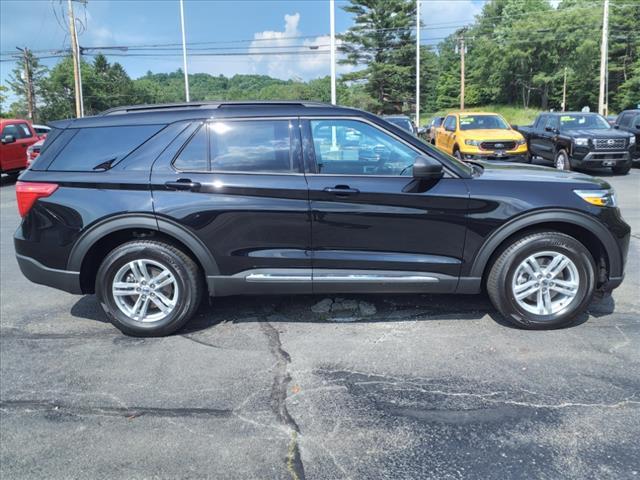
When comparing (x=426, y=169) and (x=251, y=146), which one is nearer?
(x=426, y=169)

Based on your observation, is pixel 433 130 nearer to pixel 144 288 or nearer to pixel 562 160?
pixel 562 160

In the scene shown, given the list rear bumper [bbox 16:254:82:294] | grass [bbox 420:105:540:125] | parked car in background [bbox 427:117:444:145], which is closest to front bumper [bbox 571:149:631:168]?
parked car in background [bbox 427:117:444:145]

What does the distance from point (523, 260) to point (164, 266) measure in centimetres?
278

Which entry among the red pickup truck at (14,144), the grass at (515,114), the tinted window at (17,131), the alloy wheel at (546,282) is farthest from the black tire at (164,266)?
the grass at (515,114)

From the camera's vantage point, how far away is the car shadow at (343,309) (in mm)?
4484

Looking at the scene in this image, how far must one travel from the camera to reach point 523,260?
13.2 feet

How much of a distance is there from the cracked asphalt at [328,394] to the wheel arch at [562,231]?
513 mm

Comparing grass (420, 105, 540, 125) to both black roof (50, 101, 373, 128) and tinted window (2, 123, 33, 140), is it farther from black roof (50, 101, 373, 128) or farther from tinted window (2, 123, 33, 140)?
black roof (50, 101, 373, 128)

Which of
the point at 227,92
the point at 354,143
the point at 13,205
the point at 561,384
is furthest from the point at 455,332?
the point at 227,92

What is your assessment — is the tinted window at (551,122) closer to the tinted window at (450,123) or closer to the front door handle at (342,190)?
the tinted window at (450,123)

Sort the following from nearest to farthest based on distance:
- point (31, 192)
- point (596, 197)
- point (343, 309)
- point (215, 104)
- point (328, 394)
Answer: point (328, 394), point (596, 197), point (31, 192), point (215, 104), point (343, 309)

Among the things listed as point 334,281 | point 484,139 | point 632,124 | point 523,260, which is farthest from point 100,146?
point 632,124

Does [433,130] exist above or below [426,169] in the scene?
above

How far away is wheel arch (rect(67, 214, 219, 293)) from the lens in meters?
4.06
